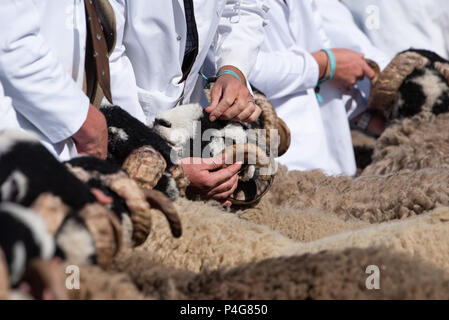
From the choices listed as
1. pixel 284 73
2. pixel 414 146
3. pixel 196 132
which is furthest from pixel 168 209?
pixel 284 73

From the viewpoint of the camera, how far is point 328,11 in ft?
8.04

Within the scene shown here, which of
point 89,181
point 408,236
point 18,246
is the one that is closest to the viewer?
point 18,246

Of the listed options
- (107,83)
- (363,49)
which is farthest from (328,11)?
(107,83)

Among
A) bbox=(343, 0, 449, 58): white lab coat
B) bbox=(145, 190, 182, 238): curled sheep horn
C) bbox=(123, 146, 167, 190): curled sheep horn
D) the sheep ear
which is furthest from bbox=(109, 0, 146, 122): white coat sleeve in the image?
bbox=(343, 0, 449, 58): white lab coat

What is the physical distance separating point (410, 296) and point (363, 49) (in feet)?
6.42

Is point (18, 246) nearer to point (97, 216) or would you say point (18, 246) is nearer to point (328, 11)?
point (97, 216)

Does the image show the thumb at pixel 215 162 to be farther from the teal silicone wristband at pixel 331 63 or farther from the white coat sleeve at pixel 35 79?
the teal silicone wristband at pixel 331 63

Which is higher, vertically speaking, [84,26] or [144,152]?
[84,26]

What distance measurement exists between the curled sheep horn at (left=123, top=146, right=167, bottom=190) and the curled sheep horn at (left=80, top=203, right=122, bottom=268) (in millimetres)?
286

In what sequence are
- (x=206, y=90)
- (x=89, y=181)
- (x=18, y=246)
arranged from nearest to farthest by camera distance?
(x=18, y=246)
(x=89, y=181)
(x=206, y=90)

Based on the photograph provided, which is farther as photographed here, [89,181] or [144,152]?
[144,152]

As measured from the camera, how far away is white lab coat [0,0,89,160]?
892 mm

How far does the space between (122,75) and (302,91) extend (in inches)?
39.4

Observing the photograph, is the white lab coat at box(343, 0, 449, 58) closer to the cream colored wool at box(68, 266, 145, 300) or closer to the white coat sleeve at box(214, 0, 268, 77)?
the white coat sleeve at box(214, 0, 268, 77)
